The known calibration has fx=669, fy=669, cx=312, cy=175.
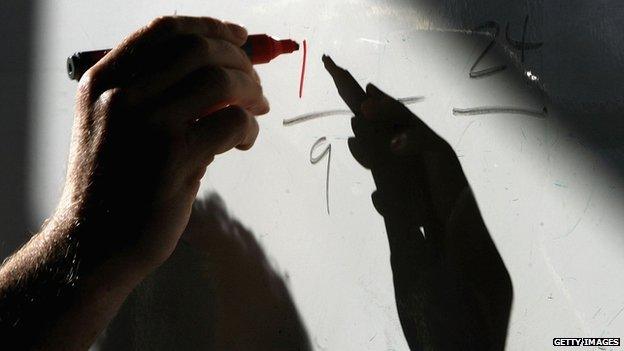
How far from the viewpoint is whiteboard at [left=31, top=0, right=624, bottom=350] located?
0.54m

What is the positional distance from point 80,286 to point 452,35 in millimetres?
390

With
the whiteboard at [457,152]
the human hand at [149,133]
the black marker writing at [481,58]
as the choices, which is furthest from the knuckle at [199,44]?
the black marker writing at [481,58]

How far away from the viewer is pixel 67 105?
86 centimetres

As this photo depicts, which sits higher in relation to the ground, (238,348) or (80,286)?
(80,286)

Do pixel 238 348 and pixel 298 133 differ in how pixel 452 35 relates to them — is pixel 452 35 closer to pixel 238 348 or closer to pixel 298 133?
pixel 298 133

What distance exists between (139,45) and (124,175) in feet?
0.39

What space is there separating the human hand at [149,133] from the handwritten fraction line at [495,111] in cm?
20

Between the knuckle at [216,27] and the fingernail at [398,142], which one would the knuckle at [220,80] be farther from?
the fingernail at [398,142]

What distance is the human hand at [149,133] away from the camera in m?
0.57

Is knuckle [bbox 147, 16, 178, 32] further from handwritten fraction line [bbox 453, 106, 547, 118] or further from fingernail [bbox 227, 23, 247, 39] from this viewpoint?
handwritten fraction line [bbox 453, 106, 547, 118]

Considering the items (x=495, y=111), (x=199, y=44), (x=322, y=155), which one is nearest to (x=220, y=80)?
(x=199, y=44)

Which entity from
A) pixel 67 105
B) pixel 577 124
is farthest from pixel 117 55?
pixel 577 124

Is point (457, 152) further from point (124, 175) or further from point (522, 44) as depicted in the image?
point (124, 175)

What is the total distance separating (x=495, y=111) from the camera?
1.90 ft
